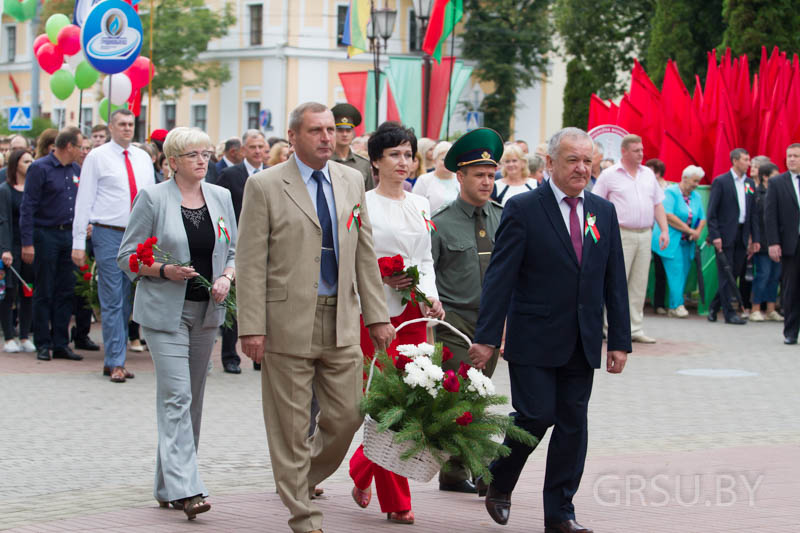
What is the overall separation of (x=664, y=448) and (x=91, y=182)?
5.53 metres

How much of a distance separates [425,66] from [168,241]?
1437 centimetres

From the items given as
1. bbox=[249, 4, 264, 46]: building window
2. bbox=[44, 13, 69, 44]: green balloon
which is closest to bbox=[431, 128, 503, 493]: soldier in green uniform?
bbox=[44, 13, 69, 44]: green balloon

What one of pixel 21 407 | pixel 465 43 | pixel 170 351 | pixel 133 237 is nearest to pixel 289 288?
pixel 170 351

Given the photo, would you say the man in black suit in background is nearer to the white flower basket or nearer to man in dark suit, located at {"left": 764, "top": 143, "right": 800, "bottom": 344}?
the white flower basket

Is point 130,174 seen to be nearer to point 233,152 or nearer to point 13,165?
point 13,165

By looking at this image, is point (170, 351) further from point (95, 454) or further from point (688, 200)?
point (688, 200)

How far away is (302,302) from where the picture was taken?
19.7 ft

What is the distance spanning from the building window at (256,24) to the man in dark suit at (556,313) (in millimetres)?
60026

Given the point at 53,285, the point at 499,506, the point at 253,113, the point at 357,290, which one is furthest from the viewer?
the point at 253,113

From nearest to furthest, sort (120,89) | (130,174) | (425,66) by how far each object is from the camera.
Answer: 1. (130,174)
2. (120,89)
3. (425,66)

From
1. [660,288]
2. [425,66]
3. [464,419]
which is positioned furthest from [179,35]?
[464,419]

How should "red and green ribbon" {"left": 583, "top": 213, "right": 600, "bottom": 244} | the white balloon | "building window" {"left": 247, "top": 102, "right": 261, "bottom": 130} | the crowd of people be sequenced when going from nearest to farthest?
1. the crowd of people
2. "red and green ribbon" {"left": 583, "top": 213, "right": 600, "bottom": 244}
3. the white balloon
4. "building window" {"left": 247, "top": 102, "right": 261, "bottom": 130}

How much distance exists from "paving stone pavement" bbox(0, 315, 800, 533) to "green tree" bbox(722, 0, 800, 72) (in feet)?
43.1

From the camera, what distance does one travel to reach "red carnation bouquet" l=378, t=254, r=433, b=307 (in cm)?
713
